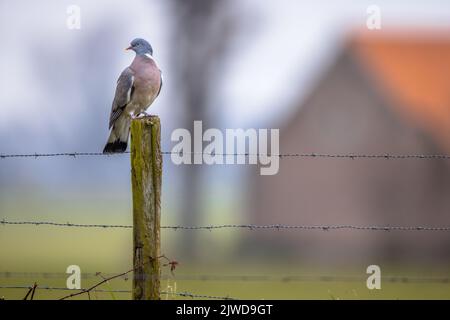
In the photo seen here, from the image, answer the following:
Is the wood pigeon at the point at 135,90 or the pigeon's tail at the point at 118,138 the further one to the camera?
the wood pigeon at the point at 135,90

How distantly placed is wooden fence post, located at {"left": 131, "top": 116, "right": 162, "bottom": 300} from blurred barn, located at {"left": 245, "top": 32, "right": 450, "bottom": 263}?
14491mm

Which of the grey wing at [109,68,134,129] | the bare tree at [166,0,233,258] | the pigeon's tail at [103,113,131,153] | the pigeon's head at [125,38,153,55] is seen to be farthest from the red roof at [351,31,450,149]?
the pigeon's tail at [103,113,131,153]

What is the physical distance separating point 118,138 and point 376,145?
44.0ft

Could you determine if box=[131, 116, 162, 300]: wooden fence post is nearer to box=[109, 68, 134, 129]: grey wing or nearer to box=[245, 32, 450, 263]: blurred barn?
box=[109, 68, 134, 129]: grey wing

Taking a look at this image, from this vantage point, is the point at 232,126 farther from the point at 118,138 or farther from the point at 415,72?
the point at 118,138

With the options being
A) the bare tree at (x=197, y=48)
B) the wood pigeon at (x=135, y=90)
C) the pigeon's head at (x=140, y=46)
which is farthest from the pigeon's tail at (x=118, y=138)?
the bare tree at (x=197, y=48)

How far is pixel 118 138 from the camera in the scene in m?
8.57

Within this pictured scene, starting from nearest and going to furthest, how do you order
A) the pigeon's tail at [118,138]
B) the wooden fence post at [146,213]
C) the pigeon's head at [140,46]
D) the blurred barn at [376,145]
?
the wooden fence post at [146,213] → the pigeon's tail at [118,138] → the pigeon's head at [140,46] → the blurred barn at [376,145]

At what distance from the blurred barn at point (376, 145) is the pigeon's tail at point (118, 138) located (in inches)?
481

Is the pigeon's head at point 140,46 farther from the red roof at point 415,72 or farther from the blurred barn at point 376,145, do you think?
the red roof at point 415,72

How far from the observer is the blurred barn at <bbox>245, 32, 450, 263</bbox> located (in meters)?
20.8

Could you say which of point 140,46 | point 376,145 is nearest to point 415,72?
point 376,145

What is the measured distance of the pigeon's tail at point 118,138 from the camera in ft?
27.7

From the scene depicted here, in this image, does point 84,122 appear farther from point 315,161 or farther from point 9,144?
point 315,161
